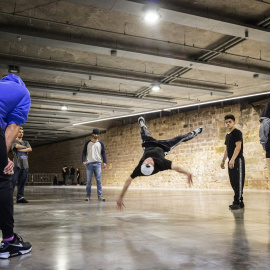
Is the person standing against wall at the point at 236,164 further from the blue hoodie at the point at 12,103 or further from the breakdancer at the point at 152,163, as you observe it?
the blue hoodie at the point at 12,103

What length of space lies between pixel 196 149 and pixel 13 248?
13.3 meters

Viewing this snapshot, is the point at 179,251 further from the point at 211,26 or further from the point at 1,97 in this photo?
the point at 211,26

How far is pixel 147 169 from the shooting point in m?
3.64

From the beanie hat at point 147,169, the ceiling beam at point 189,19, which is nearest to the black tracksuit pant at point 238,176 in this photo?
the beanie hat at point 147,169

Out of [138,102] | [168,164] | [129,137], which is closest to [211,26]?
[168,164]

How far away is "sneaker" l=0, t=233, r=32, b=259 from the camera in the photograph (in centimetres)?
191

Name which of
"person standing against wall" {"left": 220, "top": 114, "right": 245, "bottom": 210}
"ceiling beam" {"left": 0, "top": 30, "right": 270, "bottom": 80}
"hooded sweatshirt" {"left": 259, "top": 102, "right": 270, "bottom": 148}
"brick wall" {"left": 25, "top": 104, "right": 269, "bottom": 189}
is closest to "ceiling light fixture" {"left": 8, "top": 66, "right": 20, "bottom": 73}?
"ceiling beam" {"left": 0, "top": 30, "right": 270, "bottom": 80}

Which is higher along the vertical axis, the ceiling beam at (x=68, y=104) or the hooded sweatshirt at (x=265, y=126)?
the ceiling beam at (x=68, y=104)

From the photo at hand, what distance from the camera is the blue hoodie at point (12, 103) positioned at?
1976 mm

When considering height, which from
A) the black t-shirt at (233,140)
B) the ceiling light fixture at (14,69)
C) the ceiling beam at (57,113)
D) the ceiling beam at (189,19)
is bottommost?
the black t-shirt at (233,140)

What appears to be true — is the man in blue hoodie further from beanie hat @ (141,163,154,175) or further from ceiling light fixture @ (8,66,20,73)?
ceiling light fixture @ (8,66,20,73)

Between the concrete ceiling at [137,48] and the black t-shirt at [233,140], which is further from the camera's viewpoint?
the concrete ceiling at [137,48]

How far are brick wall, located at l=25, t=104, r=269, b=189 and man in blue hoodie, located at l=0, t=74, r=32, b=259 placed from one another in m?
11.6

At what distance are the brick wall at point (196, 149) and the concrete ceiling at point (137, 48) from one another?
4.61 ft
